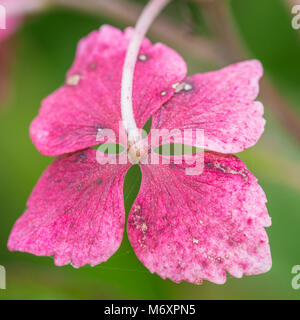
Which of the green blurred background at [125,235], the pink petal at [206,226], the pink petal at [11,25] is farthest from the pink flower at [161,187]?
the pink petal at [11,25]

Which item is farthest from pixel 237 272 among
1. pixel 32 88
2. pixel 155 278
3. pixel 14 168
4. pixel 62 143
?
pixel 32 88

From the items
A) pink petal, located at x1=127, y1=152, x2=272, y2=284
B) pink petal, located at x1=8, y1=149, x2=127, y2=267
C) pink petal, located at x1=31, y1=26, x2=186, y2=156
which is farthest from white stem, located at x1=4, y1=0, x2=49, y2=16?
pink petal, located at x1=127, y1=152, x2=272, y2=284

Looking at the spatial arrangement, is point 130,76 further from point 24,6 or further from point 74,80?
point 24,6

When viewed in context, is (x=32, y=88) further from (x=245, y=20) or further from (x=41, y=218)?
(x=41, y=218)

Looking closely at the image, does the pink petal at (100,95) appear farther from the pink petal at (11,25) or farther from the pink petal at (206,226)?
the pink petal at (11,25)

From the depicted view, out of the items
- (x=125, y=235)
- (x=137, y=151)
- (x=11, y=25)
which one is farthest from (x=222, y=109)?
(x=11, y=25)

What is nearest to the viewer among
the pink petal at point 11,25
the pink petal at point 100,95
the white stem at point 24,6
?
the pink petal at point 100,95
